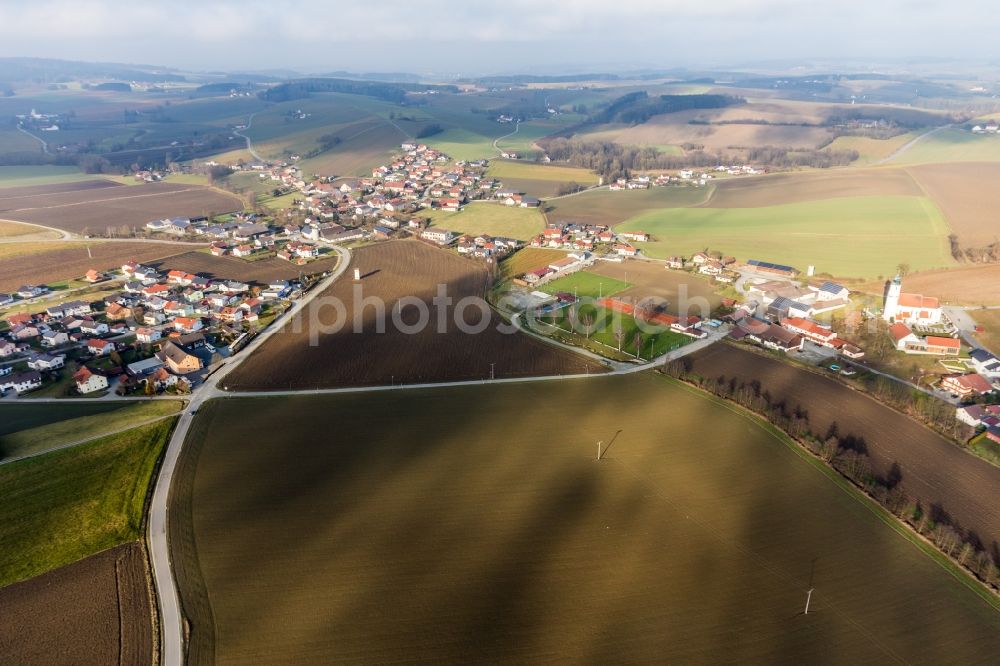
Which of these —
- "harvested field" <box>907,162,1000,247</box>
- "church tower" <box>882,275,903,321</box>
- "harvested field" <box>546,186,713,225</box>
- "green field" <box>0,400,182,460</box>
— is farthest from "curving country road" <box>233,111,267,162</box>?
"harvested field" <box>907,162,1000,247</box>

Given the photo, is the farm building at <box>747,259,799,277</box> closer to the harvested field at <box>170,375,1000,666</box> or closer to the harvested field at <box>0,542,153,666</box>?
the harvested field at <box>170,375,1000,666</box>

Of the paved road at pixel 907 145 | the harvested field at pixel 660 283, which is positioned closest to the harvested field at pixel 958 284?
the harvested field at pixel 660 283

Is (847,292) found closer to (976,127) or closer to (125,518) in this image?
(125,518)

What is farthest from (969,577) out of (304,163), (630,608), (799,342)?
(304,163)

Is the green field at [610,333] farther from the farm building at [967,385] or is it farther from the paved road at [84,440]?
the paved road at [84,440]

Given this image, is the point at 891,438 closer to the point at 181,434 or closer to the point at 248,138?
the point at 181,434
